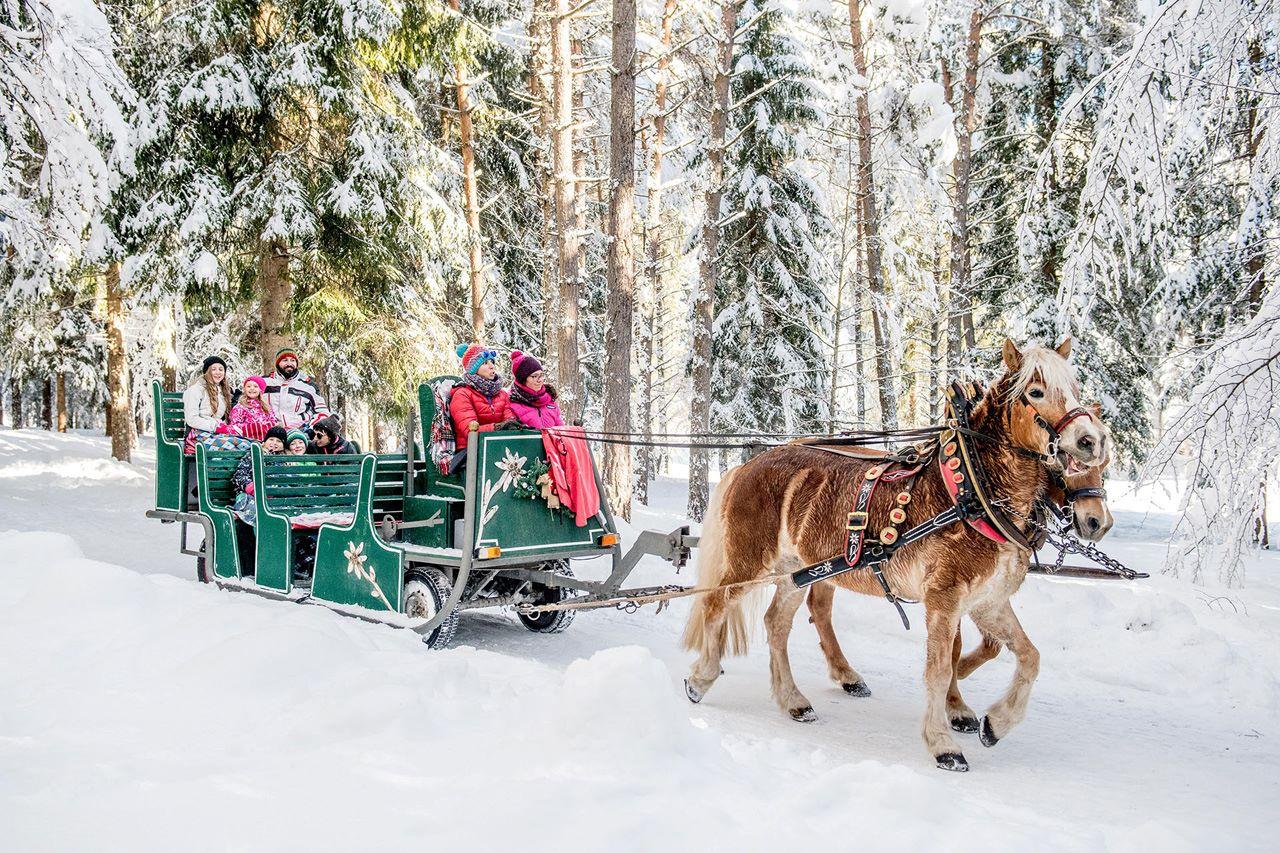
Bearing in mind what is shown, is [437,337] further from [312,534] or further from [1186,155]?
[1186,155]

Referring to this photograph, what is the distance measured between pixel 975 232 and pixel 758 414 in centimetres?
524

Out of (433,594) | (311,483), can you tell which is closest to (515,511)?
(433,594)

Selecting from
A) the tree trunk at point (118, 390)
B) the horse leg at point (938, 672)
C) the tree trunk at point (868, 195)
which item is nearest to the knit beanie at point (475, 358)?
the horse leg at point (938, 672)

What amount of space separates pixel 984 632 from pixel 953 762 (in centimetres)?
91

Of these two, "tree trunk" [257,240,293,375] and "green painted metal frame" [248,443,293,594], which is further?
"tree trunk" [257,240,293,375]

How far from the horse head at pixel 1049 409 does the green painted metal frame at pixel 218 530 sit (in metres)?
5.70

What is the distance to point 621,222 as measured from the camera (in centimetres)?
1037

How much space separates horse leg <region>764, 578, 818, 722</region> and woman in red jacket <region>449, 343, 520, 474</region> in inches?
86.0

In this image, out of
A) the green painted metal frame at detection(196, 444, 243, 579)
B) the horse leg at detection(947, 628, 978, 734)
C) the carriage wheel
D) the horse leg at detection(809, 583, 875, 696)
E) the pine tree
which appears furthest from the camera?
the pine tree

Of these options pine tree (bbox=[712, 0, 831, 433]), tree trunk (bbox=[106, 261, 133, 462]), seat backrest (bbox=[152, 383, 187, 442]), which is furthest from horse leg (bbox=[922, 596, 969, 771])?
tree trunk (bbox=[106, 261, 133, 462])

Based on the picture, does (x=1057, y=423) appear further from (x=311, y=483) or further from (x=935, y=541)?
(x=311, y=483)

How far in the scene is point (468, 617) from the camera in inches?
309

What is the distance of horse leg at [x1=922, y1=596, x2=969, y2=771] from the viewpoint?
436 cm

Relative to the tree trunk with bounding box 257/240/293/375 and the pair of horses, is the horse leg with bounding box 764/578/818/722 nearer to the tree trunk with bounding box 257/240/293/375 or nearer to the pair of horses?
the pair of horses
